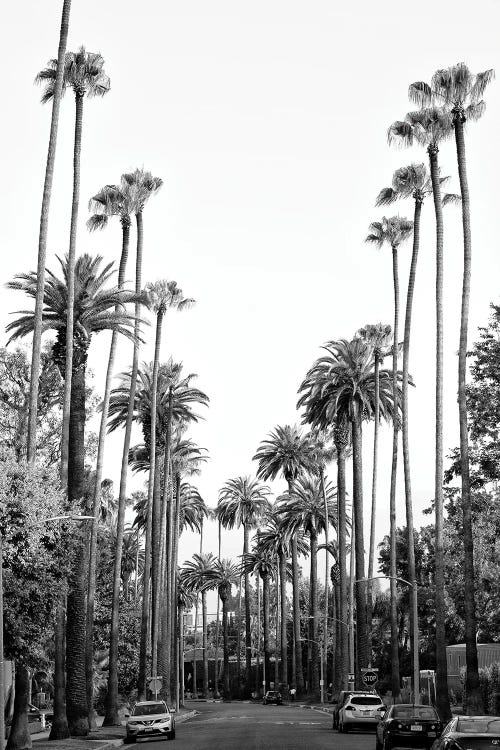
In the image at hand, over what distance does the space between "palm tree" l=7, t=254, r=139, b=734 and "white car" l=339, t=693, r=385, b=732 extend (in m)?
10.2

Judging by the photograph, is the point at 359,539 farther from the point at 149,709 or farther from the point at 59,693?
the point at 59,693

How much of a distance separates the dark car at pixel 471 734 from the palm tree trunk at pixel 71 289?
21.1 metres

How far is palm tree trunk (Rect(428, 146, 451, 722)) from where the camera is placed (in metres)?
40.0

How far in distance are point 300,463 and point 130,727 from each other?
2375 inches

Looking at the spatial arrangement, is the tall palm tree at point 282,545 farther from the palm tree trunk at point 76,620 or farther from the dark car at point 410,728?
the dark car at point 410,728

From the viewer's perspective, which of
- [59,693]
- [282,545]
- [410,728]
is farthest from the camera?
[282,545]

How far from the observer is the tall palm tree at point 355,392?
6688cm

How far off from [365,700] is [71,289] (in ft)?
64.6

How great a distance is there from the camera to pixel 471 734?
56.9ft

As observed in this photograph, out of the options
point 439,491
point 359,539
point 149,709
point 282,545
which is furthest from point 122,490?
point 282,545

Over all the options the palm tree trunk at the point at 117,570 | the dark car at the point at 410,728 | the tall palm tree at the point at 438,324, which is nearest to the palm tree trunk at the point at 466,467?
the tall palm tree at the point at 438,324

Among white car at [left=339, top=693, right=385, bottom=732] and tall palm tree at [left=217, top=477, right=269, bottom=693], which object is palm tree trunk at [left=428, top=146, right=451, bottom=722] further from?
tall palm tree at [left=217, top=477, right=269, bottom=693]

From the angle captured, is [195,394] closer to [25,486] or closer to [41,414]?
[41,414]

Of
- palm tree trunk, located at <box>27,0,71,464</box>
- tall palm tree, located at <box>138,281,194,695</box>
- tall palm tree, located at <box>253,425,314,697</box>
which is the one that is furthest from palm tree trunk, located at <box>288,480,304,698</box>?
palm tree trunk, located at <box>27,0,71,464</box>
